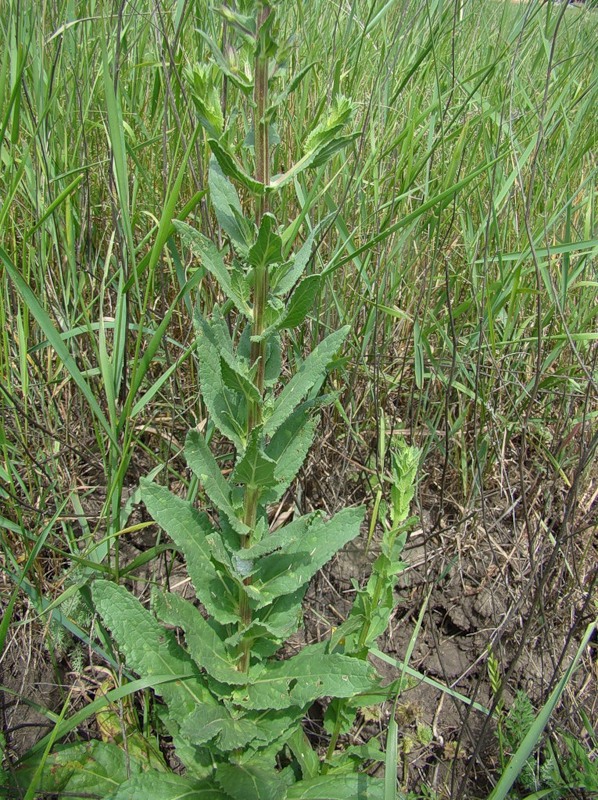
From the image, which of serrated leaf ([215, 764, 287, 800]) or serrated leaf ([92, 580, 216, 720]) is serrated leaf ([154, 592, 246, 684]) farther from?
serrated leaf ([215, 764, 287, 800])

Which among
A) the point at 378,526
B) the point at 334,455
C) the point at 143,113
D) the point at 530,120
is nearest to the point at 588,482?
the point at 378,526

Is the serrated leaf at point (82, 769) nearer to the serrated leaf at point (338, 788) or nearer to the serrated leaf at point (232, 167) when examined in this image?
the serrated leaf at point (338, 788)

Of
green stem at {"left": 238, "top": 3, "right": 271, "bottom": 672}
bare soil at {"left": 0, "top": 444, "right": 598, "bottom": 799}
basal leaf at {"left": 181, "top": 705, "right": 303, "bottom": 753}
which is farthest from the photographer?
bare soil at {"left": 0, "top": 444, "right": 598, "bottom": 799}

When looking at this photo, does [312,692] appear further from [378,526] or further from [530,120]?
[530,120]

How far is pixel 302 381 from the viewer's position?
3.95ft

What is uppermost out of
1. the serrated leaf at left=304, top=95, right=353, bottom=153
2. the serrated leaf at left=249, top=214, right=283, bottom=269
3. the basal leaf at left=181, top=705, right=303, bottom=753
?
the serrated leaf at left=304, top=95, right=353, bottom=153

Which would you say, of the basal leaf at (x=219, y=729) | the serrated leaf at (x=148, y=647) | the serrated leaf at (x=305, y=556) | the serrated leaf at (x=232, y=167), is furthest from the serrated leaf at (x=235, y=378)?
the basal leaf at (x=219, y=729)

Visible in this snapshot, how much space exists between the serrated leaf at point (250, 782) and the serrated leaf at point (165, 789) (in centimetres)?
5

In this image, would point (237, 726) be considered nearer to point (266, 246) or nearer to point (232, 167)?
point (266, 246)

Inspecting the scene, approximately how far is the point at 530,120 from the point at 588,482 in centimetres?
131

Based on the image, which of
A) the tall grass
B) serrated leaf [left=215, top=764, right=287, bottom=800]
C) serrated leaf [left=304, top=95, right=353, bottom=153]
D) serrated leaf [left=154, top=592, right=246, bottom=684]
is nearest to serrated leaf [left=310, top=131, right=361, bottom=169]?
serrated leaf [left=304, top=95, right=353, bottom=153]

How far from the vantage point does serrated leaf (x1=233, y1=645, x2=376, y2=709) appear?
4.15 ft

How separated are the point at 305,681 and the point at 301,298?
0.79 meters

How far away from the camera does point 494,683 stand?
139cm
